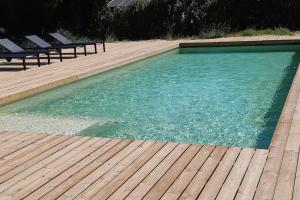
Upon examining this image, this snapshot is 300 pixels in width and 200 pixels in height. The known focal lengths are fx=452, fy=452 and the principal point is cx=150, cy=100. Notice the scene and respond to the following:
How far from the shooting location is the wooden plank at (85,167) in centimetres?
306

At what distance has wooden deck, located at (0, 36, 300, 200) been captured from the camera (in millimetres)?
2977

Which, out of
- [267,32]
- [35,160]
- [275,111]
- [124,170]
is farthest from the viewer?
[267,32]

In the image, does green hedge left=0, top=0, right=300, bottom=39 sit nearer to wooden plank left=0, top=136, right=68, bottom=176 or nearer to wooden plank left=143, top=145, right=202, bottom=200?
wooden plank left=0, top=136, right=68, bottom=176

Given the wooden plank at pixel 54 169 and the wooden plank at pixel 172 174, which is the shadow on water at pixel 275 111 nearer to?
the wooden plank at pixel 172 174

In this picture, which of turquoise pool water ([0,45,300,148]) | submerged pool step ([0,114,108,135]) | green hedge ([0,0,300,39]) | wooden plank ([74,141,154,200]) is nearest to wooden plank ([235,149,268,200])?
wooden plank ([74,141,154,200])

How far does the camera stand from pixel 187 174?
327cm

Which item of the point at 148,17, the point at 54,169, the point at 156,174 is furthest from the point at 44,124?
the point at 148,17

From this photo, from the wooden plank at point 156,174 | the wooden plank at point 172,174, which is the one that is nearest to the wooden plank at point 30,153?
the wooden plank at point 156,174

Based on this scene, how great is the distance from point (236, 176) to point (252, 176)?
109mm

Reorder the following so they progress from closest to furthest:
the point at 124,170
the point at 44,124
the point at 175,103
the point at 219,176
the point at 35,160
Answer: the point at 219,176 < the point at 124,170 < the point at 35,160 < the point at 44,124 < the point at 175,103

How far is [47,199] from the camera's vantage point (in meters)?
2.94

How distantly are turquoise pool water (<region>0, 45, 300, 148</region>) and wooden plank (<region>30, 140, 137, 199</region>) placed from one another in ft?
3.58

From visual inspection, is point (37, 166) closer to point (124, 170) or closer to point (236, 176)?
point (124, 170)

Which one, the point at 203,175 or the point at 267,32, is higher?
the point at 267,32
